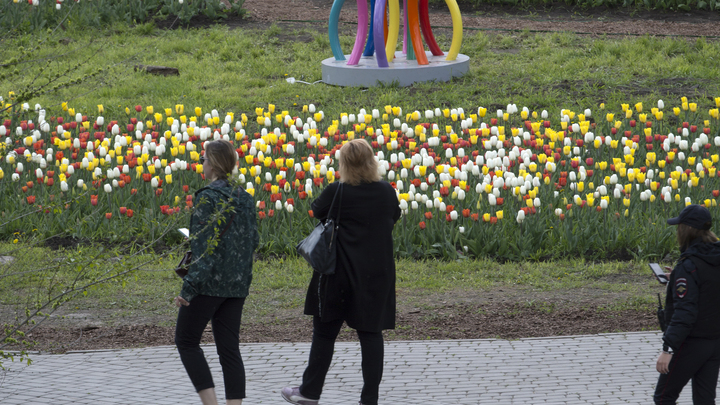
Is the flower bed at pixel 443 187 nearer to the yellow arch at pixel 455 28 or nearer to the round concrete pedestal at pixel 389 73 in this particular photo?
the round concrete pedestal at pixel 389 73

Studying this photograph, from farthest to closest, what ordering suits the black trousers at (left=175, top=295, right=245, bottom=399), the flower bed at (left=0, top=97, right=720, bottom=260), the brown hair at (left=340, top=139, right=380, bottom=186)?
the flower bed at (left=0, top=97, right=720, bottom=260) → the brown hair at (left=340, top=139, right=380, bottom=186) → the black trousers at (left=175, top=295, right=245, bottom=399)

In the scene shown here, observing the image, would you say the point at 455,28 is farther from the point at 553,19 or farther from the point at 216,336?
the point at 216,336

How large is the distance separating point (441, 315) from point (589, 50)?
33.3 ft

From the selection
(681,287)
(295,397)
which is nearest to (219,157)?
(295,397)

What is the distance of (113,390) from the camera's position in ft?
15.3

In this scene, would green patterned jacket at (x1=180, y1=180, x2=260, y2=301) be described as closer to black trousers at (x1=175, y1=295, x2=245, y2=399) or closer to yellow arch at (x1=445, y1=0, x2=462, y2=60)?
black trousers at (x1=175, y1=295, x2=245, y2=399)

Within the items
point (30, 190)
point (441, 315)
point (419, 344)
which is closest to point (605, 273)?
point (441, 315)

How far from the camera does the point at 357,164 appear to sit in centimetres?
432

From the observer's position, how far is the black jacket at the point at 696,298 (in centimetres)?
374

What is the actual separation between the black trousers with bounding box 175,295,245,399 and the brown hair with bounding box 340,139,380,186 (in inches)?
34.2

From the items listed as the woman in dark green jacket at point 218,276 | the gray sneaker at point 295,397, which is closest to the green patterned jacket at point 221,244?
the woman in dark green jacket at point 218,276

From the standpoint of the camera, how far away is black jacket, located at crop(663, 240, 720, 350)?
12.3ft

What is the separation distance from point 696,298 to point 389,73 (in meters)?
10.0

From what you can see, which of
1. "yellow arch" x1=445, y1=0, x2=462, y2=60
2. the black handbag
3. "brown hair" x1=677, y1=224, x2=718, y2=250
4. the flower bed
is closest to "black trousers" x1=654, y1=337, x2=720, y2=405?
"brown hair" x1=677, y1=224, x2=718, y2=250
